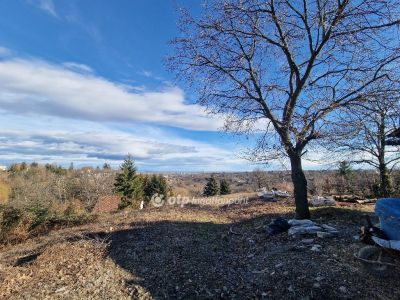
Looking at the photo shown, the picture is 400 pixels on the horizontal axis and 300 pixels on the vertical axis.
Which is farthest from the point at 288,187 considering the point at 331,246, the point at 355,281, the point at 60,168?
the point at 60,168

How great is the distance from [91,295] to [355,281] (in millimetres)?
4240

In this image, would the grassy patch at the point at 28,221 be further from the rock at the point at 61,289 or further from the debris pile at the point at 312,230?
the debris pile at the point at 312,230

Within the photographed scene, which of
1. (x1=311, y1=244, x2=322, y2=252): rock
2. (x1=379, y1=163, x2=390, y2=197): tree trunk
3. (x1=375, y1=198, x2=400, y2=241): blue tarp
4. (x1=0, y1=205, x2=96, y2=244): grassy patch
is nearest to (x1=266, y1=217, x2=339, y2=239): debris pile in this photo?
(x1=311, y1=244, x2=322, y2=252): rock

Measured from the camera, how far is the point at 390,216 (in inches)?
222

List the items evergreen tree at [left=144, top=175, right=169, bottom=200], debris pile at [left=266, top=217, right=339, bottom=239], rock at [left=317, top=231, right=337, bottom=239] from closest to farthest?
rock at [left=317, top=231, right=337, bottom=239], debris pile at [left=266, top=217, right=339, bottom=239], evergreen tree at [left=144, top=175, right=169, bottom=200]

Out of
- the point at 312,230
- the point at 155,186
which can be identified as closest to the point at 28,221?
the point at 312,230

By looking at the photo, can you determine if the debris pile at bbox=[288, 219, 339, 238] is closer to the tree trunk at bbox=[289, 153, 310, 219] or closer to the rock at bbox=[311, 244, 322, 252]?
the rock at bbox=[311, 244, 322, 252]

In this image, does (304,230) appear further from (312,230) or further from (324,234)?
(324,234)

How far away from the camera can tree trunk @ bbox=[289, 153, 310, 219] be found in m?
9.92

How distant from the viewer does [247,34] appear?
9.61m

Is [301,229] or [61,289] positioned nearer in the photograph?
[61,289]

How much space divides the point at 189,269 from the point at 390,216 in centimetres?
368

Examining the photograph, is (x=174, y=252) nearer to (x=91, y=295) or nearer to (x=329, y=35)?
(x=91, y=295)

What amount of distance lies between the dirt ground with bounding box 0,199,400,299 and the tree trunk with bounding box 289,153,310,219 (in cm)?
111
